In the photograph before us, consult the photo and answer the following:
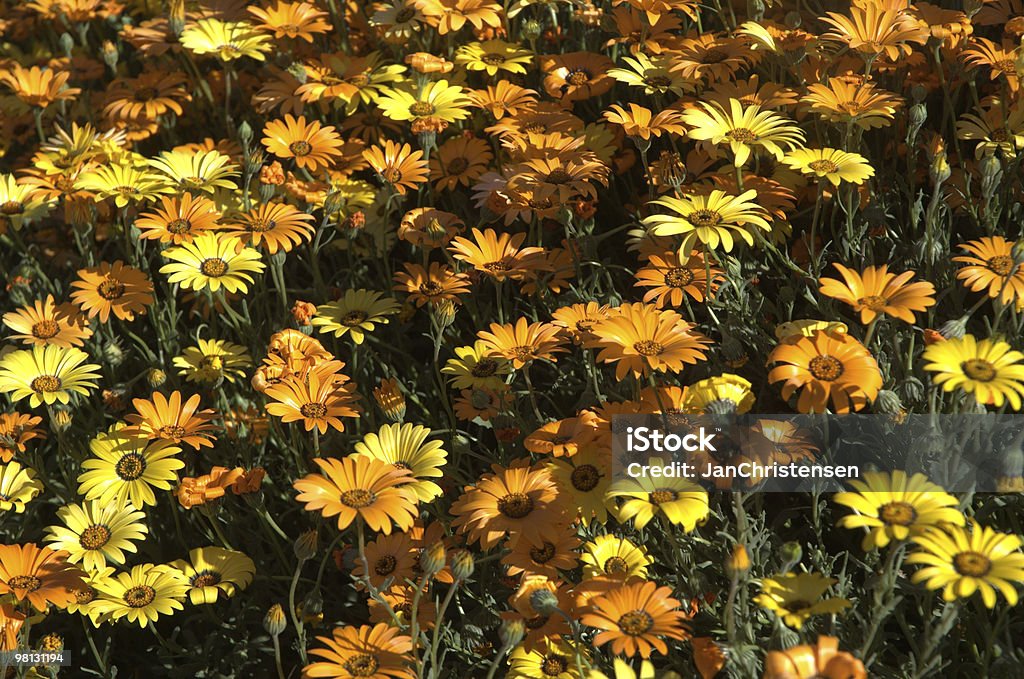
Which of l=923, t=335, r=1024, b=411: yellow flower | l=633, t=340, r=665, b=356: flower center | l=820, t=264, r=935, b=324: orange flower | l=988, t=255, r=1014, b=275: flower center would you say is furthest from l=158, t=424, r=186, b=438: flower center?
l=988, t=255, r=1014, b=275: flower center

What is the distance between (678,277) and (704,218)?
0.76 feet

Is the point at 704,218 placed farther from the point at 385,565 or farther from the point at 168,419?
the point at 168,419

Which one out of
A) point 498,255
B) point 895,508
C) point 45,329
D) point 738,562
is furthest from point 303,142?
point 895,508

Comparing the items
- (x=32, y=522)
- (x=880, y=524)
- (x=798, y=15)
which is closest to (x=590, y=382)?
(x=880, y=524)

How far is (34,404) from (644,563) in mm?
1901

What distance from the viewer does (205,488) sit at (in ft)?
9.73

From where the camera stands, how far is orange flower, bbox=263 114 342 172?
382 centimetres

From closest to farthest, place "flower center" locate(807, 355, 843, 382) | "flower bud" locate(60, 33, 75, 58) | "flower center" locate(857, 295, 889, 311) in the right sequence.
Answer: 1. "flower center" locate(807, 355, 843, 382)
2. "flower center" locate(857, 295, 889, 311)
3. "flower bud" locate(60, 33, 75, 58)

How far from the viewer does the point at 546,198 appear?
3363 millimetres

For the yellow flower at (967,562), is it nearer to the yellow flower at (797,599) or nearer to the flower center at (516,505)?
the yellow flower at (797,599)

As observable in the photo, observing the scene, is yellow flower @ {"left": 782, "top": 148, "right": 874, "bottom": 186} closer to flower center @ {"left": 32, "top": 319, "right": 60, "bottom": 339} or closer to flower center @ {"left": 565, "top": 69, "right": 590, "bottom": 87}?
flower center @ {"left": 565, "top": 69, "right": 590, "bottom": 87}

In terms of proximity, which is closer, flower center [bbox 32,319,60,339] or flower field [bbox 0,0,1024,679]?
flower field [bbox 0,0,1024,679]

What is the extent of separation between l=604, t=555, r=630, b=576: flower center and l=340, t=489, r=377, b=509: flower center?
2.02 ft

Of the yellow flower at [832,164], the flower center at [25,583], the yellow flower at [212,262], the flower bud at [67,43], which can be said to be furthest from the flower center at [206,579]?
the flower bud at [67,43]
